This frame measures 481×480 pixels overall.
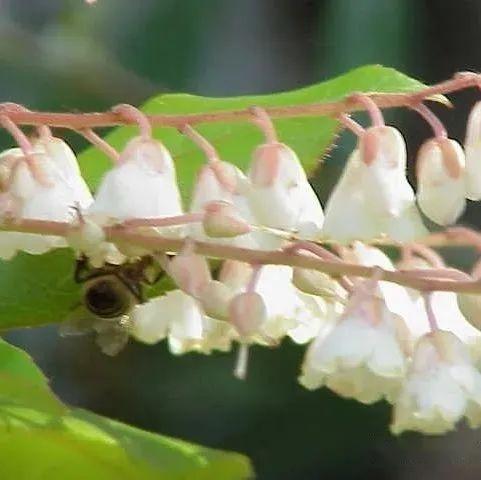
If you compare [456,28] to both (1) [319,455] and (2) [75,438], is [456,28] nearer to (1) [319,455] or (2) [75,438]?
(1) [319,455]

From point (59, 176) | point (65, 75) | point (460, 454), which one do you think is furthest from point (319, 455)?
point (59, 176)

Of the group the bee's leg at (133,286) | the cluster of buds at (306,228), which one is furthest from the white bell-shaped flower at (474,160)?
the bee's leg at (133,286)

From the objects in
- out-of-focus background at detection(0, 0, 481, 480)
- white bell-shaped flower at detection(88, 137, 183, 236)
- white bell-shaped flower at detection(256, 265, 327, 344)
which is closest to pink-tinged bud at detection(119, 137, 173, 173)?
white bell-shaped flower at detection(88, 137, 183, 236)

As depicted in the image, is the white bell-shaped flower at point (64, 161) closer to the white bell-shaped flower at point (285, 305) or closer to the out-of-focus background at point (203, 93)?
the white bell-shaped flower at point (285, 305)

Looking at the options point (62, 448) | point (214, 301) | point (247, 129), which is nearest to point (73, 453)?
point (62, 448)

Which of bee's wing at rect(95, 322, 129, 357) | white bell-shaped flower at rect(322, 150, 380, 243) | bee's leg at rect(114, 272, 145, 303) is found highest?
white bell-shaped flower at rect(322, 150, 380, 243)

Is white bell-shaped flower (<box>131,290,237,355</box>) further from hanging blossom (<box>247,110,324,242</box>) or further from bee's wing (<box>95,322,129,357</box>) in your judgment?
hanging blossom (<box>247,110,324,242</box>)
